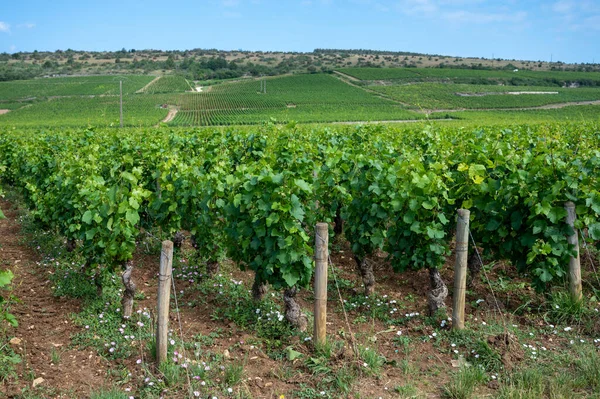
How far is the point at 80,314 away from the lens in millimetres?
6223

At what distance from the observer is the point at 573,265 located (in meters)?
6.27

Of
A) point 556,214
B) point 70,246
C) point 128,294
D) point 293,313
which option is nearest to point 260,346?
point 293,313

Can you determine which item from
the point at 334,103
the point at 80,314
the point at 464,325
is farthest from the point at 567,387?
the point at 334,103

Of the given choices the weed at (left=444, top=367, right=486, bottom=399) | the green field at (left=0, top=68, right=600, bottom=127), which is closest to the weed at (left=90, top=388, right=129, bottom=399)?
the weed at (left=444, top=367, right=486, bottom=399)

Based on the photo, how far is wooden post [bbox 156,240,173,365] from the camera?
4992 mm

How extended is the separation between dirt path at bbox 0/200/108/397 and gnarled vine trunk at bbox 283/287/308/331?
Result: 1.95 meters

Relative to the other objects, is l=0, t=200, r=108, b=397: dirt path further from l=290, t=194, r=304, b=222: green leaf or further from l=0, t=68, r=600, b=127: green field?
l=0, t=68, r=600, b=127: green field

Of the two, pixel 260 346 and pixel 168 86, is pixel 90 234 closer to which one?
pixel 260 346

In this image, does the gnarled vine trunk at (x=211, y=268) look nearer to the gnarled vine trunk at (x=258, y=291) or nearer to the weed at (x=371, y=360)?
the gnarled vine trunk at (x=258, y=291)

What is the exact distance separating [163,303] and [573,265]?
4779 millimetres

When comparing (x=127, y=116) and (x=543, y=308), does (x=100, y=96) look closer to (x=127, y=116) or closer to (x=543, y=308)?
(x=127, y=116)

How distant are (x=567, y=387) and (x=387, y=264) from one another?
3.76 meters

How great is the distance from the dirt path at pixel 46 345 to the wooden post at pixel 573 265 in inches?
209

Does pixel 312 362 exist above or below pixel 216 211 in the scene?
below
